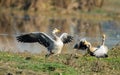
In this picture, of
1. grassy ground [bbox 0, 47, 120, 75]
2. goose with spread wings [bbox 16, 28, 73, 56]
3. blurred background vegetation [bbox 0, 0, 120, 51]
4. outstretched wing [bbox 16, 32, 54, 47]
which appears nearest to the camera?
grassy ground [bbox 0, 47, 120, 75]

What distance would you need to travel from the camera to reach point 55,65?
Answer: 470 inches

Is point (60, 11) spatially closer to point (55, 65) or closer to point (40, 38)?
point (40, 38)

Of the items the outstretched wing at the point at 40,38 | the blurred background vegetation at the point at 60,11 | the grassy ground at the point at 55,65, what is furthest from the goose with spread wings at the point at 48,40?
the blurred background vegetation at the point at 60,11

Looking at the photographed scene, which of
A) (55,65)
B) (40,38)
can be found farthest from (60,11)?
(55,65)

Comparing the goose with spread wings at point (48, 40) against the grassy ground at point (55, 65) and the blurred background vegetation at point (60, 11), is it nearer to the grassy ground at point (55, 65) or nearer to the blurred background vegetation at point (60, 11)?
the grassy ground at point (55, 65)

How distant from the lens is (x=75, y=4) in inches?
1384

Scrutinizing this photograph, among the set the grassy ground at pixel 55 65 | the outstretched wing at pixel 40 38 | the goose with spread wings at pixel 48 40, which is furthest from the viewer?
the outstretched wing at pixel 40 38

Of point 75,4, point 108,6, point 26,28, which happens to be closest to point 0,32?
point 26,28

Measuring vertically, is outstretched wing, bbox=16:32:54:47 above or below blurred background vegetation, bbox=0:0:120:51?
below

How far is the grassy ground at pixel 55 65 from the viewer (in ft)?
37.0

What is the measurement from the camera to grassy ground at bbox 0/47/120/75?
444 inches

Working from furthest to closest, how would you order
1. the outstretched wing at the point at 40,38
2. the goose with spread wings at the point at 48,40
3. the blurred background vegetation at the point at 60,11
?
the blurred background vegetation at the point at 60,11, the outstretched wing at the point at 40,38, the goose with spread wings at the point at 48,40

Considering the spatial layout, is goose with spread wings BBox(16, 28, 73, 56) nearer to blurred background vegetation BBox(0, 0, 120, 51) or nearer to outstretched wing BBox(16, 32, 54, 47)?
outstretched wing BBox(16, 32, 54, 47)

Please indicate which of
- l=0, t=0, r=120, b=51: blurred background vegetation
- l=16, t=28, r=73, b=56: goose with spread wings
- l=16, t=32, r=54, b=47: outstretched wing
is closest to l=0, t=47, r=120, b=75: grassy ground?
l=16, t=28, r=73, b=56: goose with spread wings
